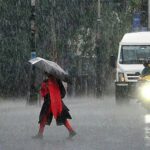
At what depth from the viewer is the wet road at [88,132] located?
1376 centimetres

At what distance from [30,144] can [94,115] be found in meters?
8.70

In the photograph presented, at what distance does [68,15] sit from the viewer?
4106 cm

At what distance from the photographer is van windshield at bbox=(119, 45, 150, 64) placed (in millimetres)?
28297

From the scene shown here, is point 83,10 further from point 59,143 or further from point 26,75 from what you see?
point 59,143

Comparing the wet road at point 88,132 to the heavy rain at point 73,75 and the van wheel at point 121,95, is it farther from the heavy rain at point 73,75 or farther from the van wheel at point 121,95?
the van wheel at point 121,95

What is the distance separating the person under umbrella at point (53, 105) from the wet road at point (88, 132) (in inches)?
12.6

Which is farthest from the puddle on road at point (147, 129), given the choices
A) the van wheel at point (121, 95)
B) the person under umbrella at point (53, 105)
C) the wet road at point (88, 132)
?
Answer: the van wheel at point (121, 95)

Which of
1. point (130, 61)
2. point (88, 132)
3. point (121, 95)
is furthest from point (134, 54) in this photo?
point (88, 132)

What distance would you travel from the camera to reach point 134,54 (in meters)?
28.6

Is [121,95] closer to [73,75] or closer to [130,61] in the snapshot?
[130,61]


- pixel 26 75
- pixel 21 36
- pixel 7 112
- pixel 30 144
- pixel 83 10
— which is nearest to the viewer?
pixel 30 144

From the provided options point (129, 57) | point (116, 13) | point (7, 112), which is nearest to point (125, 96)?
point (129, 57)

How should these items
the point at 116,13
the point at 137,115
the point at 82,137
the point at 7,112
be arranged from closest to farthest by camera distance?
the point at 82,137
the point at 137,115
the point at 7,112
the point at 116,13

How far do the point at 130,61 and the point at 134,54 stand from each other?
0.48m
